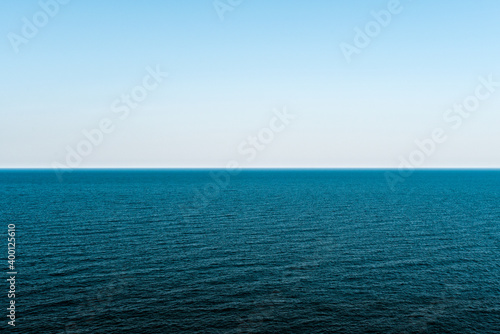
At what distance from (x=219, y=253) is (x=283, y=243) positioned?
13671mm

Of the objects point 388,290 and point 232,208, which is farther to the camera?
point 232,208

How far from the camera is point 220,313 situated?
3659 cm

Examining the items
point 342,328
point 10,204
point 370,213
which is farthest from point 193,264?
point 10,204

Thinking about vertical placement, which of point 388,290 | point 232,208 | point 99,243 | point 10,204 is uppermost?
point 10,204

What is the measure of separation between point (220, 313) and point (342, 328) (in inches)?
497

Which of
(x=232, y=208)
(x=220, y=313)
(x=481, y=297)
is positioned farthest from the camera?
(x=232, y=208)

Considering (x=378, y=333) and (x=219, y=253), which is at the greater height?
(x=219, y=253)

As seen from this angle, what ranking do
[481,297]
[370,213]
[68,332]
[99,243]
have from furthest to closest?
[370,213]
[99,243]
[481,297]
[68,332]

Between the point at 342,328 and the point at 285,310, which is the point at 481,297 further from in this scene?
the point at 285,310

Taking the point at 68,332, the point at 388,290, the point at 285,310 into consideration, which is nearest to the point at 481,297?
the point at 388,290

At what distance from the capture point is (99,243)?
6200 centimetres

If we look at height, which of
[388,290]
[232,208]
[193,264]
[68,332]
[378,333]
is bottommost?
[378,333]

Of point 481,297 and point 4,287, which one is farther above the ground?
point 4,287

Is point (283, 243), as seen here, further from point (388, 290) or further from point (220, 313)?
point (220, 313)
